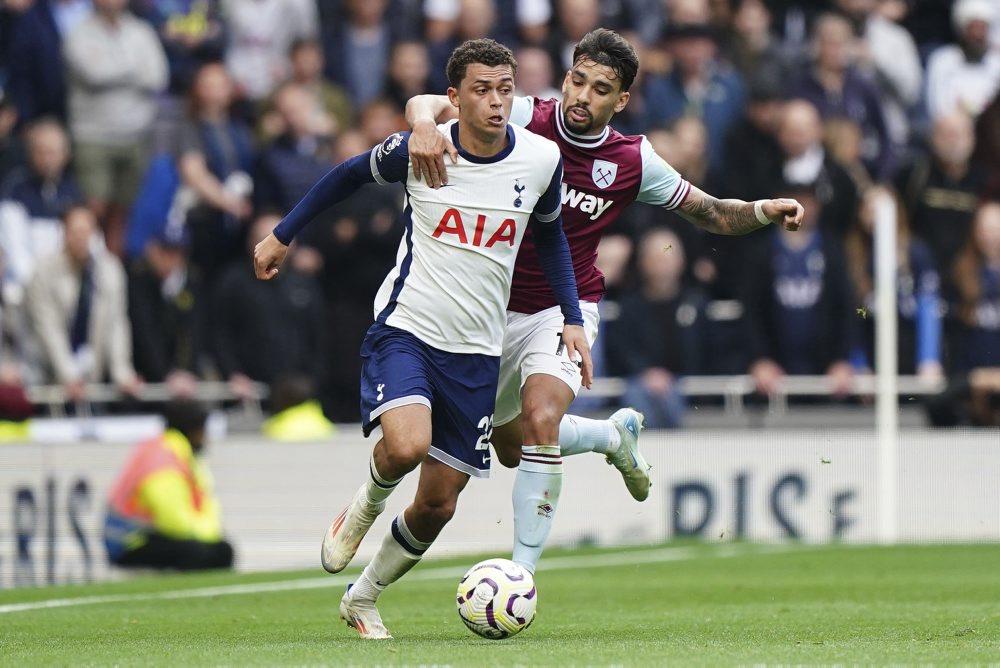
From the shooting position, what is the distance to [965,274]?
55.1 ft

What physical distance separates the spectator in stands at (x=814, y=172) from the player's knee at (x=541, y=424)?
8985mm

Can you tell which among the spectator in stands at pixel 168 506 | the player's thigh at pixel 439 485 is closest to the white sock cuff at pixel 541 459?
the player's thigh at pixel 439 485

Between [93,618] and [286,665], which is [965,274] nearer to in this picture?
[93,618]

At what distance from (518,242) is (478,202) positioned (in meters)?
0.30

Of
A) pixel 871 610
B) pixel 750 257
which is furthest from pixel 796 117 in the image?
pixel 871 610

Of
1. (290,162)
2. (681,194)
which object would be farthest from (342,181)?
(290,162)

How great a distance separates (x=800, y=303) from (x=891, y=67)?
4153mm

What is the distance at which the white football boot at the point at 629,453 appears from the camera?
9.80m

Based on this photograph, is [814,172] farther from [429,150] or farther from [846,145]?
[429,150]

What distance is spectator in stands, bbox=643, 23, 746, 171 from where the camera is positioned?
18172 mm

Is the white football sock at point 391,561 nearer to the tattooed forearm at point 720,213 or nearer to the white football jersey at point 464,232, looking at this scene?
the white football jersey at point 464,232

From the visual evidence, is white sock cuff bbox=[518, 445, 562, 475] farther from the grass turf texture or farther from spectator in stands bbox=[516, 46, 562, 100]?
spectator in stands bbox=[516, 46, 562, 100]

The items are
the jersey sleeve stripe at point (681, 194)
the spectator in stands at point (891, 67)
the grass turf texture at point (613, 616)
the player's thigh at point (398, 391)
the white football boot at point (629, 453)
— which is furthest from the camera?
the spectator in stands at point (891, 67)

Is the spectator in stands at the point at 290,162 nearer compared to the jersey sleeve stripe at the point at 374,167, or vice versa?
the jersey sleeve stripe at the point at 374,167
